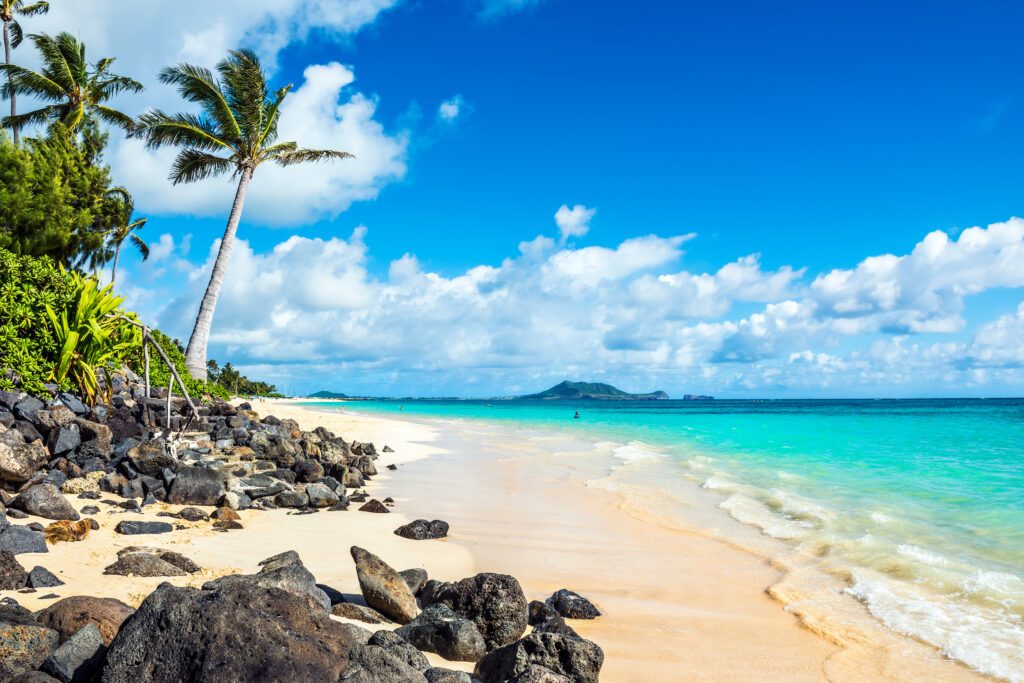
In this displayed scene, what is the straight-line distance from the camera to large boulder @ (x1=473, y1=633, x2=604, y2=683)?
12.7ft

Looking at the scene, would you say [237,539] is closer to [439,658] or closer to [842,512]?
[439,658]

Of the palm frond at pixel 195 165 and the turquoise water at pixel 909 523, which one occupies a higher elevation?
the palm frond at pixel 195 165

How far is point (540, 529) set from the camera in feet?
30.9

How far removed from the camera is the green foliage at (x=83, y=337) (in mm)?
10617

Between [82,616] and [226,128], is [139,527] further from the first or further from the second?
[226,128]

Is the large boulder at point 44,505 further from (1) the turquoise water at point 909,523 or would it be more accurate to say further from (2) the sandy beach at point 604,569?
(1) the turquoise water at point 909,523

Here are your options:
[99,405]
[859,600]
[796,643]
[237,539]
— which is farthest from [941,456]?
[99,405]

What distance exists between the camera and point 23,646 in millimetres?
3330

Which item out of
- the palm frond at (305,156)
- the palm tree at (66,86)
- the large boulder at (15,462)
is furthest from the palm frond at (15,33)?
the large boulder at (15,462)

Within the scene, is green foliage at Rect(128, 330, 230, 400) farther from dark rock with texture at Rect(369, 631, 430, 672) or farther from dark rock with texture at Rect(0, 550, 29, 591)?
dark rock with texture at Rect(369, 631, 430, 672)

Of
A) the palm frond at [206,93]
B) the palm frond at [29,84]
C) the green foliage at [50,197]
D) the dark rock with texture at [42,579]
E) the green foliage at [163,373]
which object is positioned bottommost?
the dark rock with texture at [42,579]

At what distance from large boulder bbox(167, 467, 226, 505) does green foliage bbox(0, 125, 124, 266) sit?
32.7ft

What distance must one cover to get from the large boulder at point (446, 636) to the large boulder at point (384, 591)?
458 millimetres

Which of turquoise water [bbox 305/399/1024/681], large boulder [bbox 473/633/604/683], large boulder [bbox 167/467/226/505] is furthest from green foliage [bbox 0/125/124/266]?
turquoise water [bbox 305/399/1024/681]
